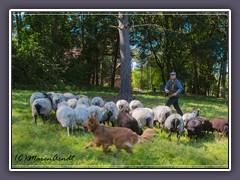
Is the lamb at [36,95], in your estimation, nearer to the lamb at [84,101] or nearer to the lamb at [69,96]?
the lamb at [69,96]

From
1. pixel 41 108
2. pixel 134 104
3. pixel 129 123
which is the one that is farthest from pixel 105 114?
pixel 41 108

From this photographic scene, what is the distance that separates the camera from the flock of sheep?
7.28 meters

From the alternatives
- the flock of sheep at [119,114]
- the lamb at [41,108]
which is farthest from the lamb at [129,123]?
the lamb at [41,108]

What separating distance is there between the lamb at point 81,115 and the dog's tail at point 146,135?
109 centimetres

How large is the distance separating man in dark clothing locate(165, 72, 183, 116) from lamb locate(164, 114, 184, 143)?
0.70 feet

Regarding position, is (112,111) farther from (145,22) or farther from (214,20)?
(214,20)

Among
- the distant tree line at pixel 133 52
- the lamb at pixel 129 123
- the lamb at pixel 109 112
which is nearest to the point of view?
the lamb at pixel 129 123

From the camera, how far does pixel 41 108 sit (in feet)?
24.8

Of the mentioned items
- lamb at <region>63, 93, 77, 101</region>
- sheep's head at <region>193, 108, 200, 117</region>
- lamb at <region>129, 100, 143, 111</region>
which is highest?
lamb at <region>63, 93, 77, 101</region>

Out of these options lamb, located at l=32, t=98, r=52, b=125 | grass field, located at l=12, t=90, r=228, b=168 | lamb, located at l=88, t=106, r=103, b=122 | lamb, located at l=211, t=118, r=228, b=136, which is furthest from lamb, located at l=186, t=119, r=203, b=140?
lamb, located at l=32, t=98, r=52, b=125

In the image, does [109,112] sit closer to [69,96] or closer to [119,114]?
[119,114]

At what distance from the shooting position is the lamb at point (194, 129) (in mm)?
7457

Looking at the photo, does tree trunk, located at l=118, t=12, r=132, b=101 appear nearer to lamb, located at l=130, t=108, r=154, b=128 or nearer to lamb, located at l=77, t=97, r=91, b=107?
lamb, located at l=130, t=108, r=154, b=128

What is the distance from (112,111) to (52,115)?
1135 mm
